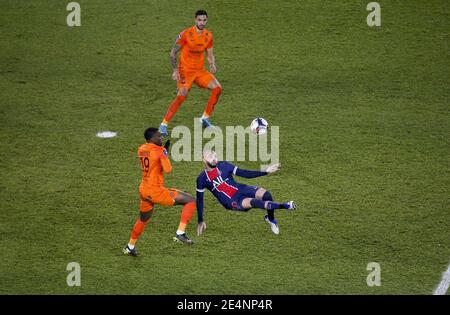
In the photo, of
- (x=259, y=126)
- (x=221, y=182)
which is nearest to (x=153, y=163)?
(x=221, y=182)

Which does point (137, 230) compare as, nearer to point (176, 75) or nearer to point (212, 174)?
point (212, 174)

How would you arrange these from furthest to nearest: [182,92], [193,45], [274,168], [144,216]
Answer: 1. [182,92]
2. [193,45]
3. [144,216]
4. [274,168]

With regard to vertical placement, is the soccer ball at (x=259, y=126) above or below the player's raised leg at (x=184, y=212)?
above

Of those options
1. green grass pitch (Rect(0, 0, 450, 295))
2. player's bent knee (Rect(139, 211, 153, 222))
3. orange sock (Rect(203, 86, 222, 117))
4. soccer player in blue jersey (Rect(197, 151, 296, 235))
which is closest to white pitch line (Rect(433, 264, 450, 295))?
green grass pitch (Rect(0, 0, 450, 295))

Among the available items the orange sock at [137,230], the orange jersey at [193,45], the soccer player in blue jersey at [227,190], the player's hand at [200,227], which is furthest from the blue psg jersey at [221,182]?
the orange jersey at [193,45]

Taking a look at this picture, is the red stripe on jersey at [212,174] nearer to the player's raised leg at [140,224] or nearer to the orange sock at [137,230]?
the player's raised leg at [140,224]

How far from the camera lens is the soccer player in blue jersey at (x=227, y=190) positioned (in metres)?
14.1

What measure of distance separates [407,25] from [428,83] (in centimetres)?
282

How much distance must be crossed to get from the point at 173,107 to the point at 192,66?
0.97m

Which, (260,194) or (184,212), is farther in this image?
(260,194)

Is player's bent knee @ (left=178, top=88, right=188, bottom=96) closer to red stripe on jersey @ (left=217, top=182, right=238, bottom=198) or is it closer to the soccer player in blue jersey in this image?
the soccer player in blue jersey

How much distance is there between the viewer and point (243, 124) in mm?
18031

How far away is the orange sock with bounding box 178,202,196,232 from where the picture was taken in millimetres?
14078

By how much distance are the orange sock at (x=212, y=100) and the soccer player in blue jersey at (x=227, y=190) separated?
3529 mm
